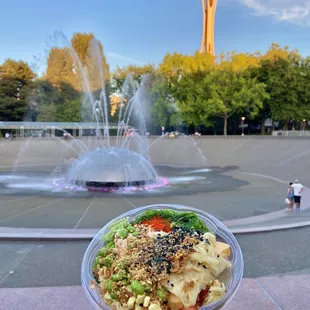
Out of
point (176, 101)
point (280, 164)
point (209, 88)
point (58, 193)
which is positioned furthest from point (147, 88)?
point (58, 193)

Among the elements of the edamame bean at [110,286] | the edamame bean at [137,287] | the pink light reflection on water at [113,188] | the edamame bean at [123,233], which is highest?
the edamame bean at [123,233]

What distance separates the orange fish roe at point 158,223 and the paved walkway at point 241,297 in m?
1.97

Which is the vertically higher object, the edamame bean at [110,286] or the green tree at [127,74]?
the green tree at [127,74]

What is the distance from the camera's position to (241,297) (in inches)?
170

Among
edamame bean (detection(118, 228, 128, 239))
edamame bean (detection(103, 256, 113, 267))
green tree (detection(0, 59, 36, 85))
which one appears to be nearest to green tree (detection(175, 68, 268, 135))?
green tree (detection(0, 59, 36, 85))

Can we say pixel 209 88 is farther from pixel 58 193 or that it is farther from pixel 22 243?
pixel 22 243

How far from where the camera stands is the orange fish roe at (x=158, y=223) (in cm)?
261

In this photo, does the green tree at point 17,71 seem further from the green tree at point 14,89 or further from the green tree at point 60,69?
the green tree at point 60,69

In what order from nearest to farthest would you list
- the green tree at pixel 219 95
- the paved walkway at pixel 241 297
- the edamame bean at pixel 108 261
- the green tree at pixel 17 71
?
the edamame bean at pixel 108 261 → the paved walkway at pixel 241 297 → the green tree at pixel 219 95 → the green tree at pixel 17 71

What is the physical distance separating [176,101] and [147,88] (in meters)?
4.96

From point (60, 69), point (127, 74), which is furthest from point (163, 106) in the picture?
point (60, 69)

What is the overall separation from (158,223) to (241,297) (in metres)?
2.31

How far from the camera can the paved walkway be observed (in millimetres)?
4082

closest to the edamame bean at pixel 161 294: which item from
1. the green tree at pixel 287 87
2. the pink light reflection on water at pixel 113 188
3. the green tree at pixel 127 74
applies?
the pink light reflection on water at pixel 113 188
